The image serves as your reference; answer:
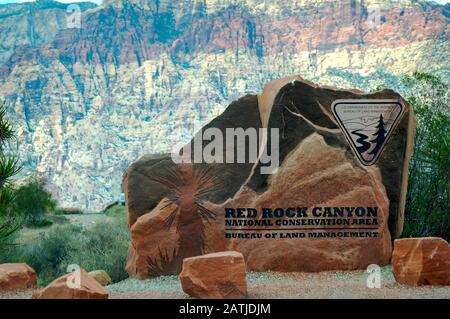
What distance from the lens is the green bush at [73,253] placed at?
49.0 feet

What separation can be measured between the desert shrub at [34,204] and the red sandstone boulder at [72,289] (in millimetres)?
20124

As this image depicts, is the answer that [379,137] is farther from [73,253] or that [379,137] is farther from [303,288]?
[73,253]

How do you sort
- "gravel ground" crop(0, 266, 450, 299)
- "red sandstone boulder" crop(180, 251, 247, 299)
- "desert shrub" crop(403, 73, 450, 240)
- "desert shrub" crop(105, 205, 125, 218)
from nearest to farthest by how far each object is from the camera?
"red sandstone boulder" crop(180, 251, 247, 299)
"gravel ground" crop(0, 266, 450, 299)
"desert shrub" crop(403, 73, 450, 240)
"desert shrub" crop(105, 205, 125, 218)

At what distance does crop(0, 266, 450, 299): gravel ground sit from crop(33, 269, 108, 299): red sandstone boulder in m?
0.67

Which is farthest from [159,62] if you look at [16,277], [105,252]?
[16,277]

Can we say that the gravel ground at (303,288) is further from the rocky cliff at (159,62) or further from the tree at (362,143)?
the rocky cliff at (159,62)

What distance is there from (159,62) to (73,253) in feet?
401

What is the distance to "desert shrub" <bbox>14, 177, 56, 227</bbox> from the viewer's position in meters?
28.8

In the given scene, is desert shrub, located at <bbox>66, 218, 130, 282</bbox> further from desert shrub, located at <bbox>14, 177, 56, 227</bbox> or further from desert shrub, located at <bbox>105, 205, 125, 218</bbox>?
desert shrub, located at <bbox>105, 205, 125, 218</bbox>

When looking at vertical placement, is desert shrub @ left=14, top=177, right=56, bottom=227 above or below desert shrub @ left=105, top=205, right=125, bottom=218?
above

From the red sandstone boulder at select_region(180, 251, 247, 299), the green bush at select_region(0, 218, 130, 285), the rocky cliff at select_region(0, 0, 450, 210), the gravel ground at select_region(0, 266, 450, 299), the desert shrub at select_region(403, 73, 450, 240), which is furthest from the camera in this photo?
the rocky cliff at select_region(0, 0, 450, 210)

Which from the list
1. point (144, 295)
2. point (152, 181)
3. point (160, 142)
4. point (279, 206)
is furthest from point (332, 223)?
point (160, 142)

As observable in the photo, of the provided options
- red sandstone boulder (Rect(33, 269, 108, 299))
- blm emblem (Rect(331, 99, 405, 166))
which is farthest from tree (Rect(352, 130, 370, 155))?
red sandstone boulder (Rect(33, 269, 108, 299))

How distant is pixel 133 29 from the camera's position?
15200 cm
